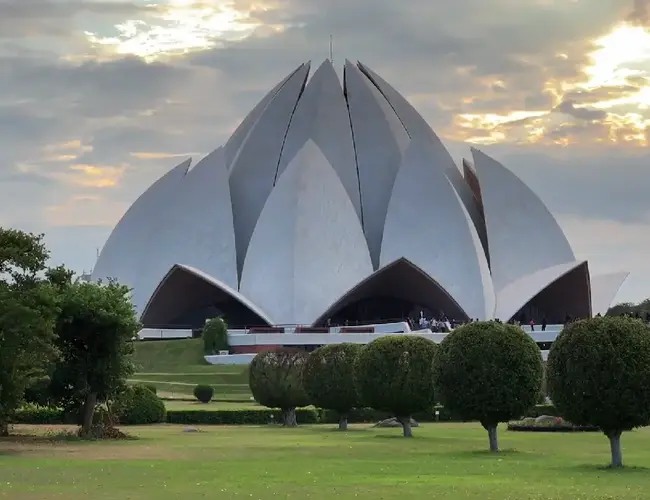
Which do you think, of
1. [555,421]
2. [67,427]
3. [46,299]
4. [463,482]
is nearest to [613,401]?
[463,482]

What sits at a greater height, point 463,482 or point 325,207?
point 325,207

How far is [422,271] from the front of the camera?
4412cm

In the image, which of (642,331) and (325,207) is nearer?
(642,331)

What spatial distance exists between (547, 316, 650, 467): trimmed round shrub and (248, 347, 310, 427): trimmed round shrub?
36.4 ft

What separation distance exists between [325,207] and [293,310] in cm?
471

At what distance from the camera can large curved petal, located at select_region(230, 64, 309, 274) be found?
160ft

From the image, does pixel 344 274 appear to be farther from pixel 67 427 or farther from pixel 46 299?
pixel 46 299

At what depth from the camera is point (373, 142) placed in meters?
50.3

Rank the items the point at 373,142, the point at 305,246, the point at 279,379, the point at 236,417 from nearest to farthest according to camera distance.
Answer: the point at 279,379, the point at 236,417, the point at 305,246, the point at 373,142

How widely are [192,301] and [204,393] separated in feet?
58.2

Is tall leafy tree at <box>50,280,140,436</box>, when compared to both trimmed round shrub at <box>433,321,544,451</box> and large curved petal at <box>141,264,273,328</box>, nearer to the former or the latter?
trimmed round shrub at <box>433,321,544,451</box>

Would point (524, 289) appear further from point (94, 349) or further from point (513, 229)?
point (94, 349)

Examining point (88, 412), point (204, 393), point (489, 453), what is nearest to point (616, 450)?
point (489, 453)

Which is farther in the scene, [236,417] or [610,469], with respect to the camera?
[236,417]
